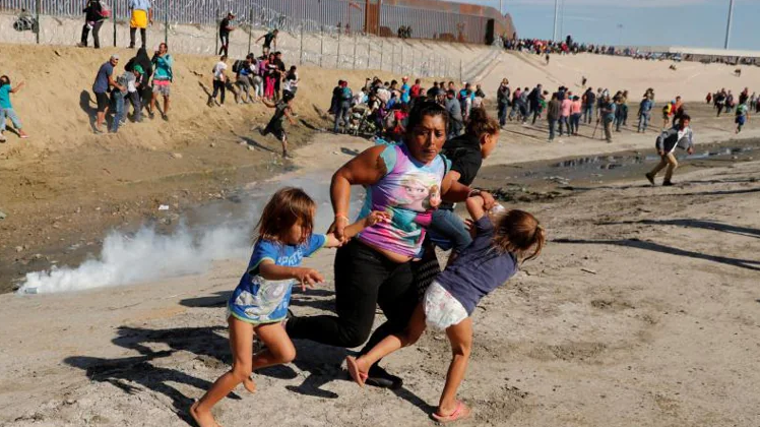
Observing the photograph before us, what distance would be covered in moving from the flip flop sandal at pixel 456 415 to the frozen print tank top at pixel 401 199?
3.15 feet

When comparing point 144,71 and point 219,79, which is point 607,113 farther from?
point 144,71

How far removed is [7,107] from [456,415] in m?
13.9

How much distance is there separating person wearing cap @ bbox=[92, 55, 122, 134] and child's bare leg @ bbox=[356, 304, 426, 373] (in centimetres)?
1423

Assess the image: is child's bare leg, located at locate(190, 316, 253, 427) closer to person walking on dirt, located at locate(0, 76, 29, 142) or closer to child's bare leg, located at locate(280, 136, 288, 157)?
person walking on dirt, located at locate(0, 76, 29, 142)

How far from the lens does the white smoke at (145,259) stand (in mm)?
10047

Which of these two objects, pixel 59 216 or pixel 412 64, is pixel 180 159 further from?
pixel 412 64

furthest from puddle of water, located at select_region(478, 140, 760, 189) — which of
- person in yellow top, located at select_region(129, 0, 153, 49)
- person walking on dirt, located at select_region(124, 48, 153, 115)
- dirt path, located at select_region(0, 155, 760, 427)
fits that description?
dirt path, located at select_region(0, 155, 760, 427)

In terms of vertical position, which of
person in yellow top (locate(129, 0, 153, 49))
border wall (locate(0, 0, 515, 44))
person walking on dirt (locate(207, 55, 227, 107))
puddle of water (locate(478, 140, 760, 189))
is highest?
border wall (locate(0, 0, 515, 44))

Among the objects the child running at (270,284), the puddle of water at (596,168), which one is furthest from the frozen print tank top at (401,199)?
the puddle of water at (596,168)

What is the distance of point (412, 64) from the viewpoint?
39562 millimetres

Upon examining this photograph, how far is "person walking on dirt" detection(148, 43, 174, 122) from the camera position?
18.9 meters

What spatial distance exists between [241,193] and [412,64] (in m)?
24.7

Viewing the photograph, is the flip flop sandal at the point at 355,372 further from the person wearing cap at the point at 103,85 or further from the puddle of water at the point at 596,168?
the puddle of water at the point at 596,168

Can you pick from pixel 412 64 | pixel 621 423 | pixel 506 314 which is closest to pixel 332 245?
pixel 621 423
